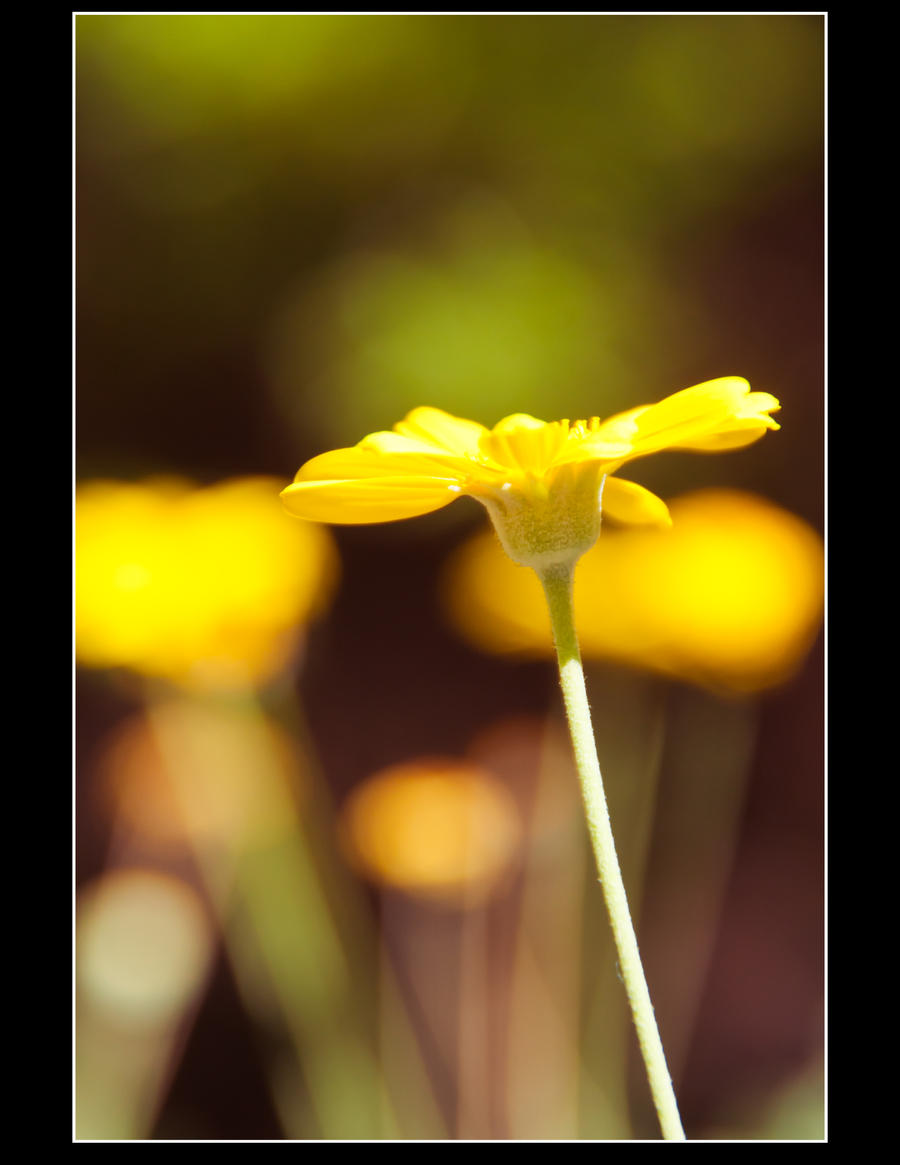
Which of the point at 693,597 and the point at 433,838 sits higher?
the point at 693,597

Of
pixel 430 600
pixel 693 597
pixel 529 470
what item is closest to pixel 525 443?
pixel 529 470

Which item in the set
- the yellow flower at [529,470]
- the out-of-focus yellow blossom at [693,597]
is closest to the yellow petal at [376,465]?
the yellow flower at [529,470]

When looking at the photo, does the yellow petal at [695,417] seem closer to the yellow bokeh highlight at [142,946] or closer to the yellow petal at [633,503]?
the yellow petal at [633,503]

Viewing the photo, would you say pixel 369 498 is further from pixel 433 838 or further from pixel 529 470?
pixel 433 838

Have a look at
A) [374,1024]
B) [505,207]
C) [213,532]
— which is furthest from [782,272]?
[374,1024]

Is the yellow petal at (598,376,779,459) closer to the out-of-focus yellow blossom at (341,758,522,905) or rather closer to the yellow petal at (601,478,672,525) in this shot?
the yellow petal at (601,478,672,525)

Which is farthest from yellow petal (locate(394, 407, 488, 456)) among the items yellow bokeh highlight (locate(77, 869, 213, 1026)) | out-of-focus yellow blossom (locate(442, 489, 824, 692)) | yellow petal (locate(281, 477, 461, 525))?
yellow bokeh highlight (locate(77, 869, 213, 1026))

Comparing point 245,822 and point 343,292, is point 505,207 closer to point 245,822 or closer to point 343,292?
point 343,292

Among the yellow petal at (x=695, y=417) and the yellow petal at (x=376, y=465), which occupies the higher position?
the yellow petal at (x=695, y=417)
